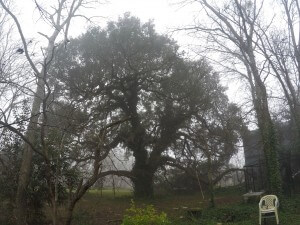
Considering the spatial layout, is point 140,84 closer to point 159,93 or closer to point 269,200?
point 159,93

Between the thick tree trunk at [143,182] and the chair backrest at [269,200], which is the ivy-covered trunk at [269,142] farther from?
the thick tree trunk at [143,182]

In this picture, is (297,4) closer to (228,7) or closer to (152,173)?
(228,7)

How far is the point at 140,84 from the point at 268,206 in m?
11.3

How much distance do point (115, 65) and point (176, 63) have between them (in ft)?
11.0

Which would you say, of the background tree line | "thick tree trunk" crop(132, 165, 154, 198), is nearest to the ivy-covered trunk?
the background tree line

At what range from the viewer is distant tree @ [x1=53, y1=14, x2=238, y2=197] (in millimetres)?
18844

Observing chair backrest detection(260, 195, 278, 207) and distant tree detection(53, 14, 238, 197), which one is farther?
distant tree detection(53, 14, 238, 197)

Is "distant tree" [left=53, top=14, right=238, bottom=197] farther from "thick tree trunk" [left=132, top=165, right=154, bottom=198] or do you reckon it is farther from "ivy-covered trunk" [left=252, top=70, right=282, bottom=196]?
"ivy-covered trunk" [left=252, top=70, right=282, bottom=196]

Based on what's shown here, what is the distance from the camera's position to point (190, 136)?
21625mm

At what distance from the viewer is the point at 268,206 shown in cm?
1091

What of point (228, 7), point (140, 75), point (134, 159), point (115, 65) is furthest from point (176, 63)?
point (134, 159)

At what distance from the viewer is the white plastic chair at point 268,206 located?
1042cm

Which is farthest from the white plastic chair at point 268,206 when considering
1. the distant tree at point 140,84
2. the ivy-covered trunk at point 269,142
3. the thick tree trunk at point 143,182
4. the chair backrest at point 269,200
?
the thick tree trunk at point 143,182

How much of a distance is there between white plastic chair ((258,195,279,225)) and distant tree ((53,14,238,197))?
27.7 feet
